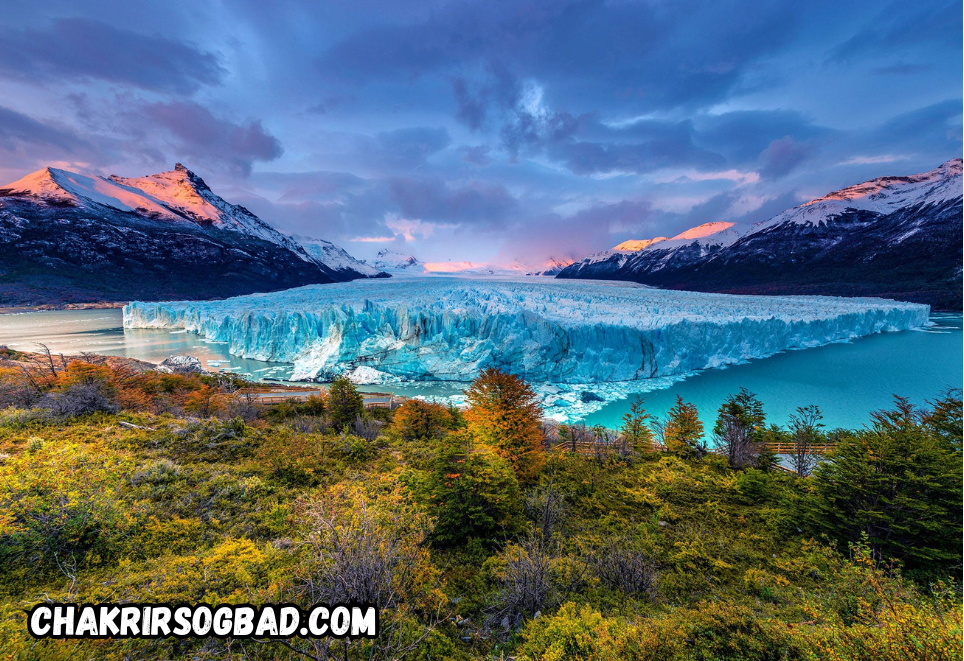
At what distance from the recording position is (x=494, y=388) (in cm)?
830

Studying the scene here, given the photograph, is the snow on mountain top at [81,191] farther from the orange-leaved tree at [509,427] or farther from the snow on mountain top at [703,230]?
the snow on mountain top at [703,230]

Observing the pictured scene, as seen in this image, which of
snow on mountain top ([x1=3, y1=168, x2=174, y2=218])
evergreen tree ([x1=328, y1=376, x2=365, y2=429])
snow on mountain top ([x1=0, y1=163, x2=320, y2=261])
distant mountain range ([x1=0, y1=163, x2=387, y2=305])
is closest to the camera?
evergreen tree ([x1=328, y1=376, x2=365, y2=429])

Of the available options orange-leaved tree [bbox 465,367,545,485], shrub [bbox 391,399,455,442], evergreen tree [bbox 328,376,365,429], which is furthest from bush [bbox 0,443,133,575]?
evergreen tree [bbox 328,376,365,429]

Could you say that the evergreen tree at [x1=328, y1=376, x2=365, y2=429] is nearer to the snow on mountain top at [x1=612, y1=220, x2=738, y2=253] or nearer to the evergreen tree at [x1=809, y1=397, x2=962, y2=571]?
the evergreen tree at [x1=809, y1=397, x2=962, y2=571]

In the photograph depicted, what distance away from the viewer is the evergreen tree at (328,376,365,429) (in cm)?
1280

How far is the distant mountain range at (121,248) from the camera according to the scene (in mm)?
62250

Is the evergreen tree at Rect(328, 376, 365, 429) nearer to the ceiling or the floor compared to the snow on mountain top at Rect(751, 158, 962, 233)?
nearer to the floor

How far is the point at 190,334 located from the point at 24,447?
38736 millimetres

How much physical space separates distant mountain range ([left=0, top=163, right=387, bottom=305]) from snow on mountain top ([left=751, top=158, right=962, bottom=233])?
145m

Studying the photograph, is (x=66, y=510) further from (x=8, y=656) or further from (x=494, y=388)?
(x=494, y=388)

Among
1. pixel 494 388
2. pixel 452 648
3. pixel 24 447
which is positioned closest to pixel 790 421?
pixel 494 388

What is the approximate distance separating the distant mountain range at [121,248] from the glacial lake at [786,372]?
36522 mm

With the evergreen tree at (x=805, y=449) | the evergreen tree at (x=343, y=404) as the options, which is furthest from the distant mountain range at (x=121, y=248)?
the evergreen tree at (x=805, y=449)

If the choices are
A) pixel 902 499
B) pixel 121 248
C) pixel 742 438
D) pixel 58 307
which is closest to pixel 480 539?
pixel 902 499
